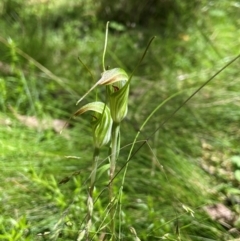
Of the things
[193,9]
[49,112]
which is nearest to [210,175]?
[49,112]

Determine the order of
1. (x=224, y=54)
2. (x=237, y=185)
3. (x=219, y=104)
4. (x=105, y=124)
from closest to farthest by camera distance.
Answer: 1. (x=105, y=124)
2. (x=237, y=185)
3. (x=219, y=104)
4. (x=224, y=54)

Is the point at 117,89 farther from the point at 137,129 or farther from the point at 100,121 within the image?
the point at 137,129

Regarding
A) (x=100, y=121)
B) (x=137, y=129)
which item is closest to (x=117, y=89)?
(x=100, y=121)

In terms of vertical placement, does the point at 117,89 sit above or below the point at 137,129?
below

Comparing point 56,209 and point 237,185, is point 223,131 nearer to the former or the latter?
point 237,185

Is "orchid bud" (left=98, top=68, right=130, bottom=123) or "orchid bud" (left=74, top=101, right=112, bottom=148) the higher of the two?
"orchid bud" (left=98, top=68, right=130, bottom=123)

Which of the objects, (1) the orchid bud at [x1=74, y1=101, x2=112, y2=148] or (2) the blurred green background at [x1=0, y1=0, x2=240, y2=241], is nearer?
(1) the orchid bud at [x1=74, y1=101, x2=112, y2=148]
